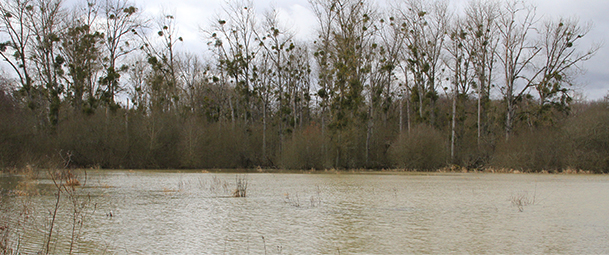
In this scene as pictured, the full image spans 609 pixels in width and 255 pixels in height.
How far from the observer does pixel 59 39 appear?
3105cm

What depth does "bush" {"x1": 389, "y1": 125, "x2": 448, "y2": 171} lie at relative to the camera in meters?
27.8

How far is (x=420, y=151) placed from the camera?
27859 millimetres

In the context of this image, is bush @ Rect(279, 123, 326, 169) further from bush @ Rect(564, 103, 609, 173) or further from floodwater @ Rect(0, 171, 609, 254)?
floodwater @ Rect(0, 171, 609, 254)

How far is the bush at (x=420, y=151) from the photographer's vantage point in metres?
27.8

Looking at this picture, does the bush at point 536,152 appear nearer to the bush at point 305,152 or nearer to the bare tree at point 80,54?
the bush at point 305,152

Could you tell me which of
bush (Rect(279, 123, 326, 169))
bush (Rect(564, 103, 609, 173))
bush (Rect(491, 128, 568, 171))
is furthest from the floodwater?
bush (Rect(279, 123, 326, 169))

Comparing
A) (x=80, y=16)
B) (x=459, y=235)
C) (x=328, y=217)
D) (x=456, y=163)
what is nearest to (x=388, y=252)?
(x=459, y=235)

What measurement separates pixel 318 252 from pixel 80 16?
33.6 metres

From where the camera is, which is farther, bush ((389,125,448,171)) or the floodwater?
bush ((389,125,448,171))

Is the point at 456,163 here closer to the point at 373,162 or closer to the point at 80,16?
the point at 373,162

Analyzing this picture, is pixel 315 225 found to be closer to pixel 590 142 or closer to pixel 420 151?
pixel 590 142

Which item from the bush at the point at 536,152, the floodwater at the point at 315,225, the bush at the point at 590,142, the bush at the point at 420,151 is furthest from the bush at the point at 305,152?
the floodwater at the point at 315,225

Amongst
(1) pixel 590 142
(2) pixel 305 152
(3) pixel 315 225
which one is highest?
(1) pixel 590 142

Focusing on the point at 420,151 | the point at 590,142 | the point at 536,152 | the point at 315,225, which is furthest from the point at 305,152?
the point at 315,225
